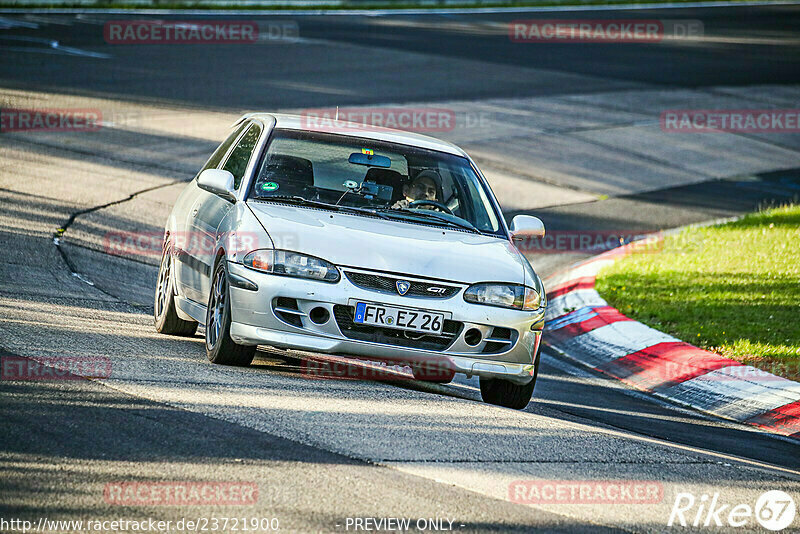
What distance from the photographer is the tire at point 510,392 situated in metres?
7.31

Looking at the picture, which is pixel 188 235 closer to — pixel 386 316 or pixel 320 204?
pixel 320 204

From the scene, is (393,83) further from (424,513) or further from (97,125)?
(424,513)

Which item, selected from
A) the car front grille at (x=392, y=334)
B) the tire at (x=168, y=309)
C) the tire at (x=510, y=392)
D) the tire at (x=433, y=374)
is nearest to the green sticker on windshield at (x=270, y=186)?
the tire at (x=168, y=309)

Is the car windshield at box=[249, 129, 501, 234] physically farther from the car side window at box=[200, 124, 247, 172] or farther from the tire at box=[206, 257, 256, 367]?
the car side window at box=[200, 124, 247, 172]

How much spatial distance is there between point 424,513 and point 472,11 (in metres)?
37.0

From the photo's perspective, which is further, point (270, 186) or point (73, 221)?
point (73, 221)

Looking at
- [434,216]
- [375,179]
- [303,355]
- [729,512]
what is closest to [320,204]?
[375,179]

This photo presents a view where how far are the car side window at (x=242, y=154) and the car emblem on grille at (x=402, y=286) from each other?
1588mm

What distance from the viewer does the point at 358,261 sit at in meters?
6.74

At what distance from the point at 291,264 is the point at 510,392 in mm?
1691

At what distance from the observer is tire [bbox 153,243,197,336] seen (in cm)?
815

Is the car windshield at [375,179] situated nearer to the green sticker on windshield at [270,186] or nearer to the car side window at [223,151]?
the green sticker on windshield at [270,186]

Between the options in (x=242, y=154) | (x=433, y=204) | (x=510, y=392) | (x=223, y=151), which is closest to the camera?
(x=510, y=392)

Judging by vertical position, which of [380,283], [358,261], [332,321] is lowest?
[332,321]
